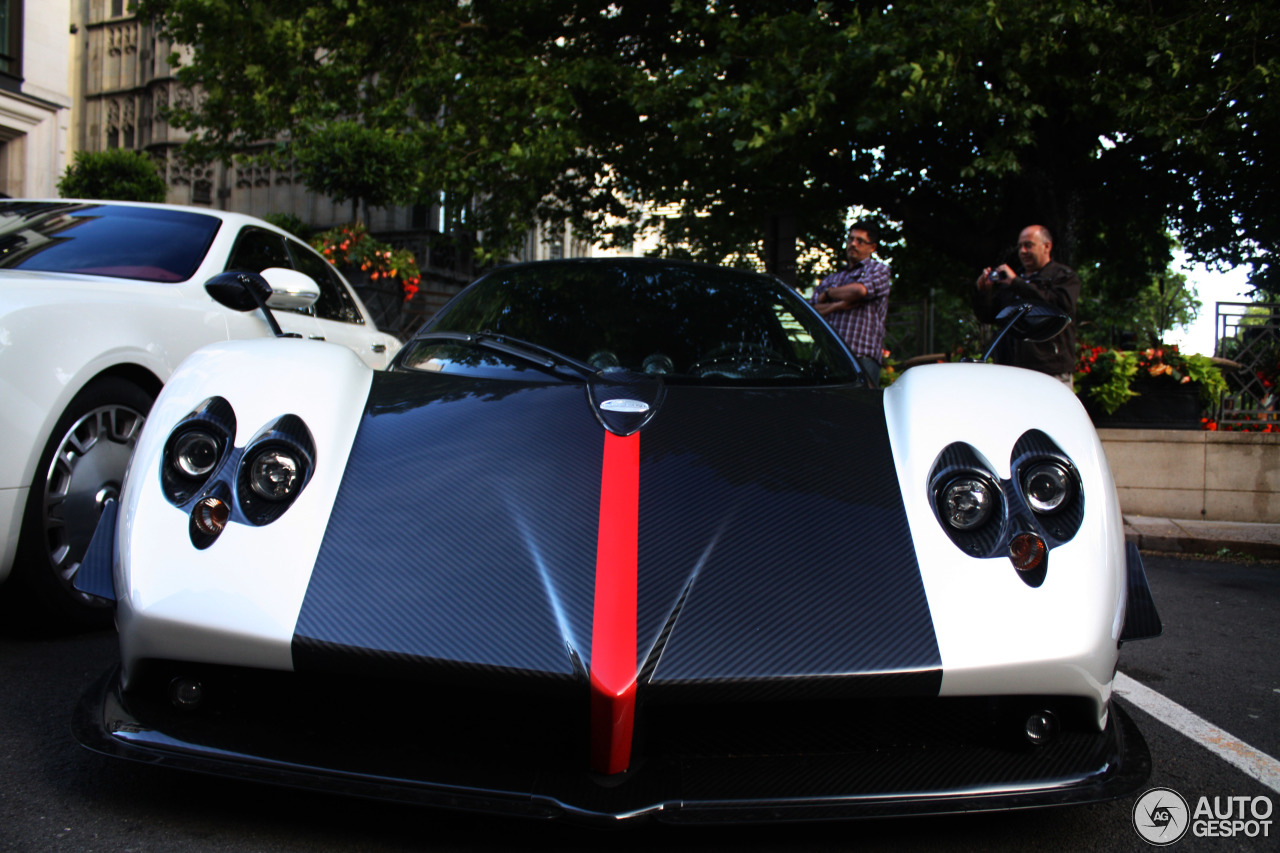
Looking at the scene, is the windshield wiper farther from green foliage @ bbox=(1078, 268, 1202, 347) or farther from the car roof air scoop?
green foliage @ bbox=(1078, 268, 1202, 347)

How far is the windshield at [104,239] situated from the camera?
3.57 meters

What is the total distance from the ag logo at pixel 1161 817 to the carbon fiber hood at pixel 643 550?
633 mm

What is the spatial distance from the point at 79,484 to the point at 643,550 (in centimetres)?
216

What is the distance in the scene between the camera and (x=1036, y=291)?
16.9 feet

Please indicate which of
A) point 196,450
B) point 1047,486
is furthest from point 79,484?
point 1047,486

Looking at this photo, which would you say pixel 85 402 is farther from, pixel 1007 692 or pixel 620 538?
pixel 1007 692

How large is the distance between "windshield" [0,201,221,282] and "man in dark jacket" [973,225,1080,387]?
3974 mm

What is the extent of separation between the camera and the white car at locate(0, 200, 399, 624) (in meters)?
2.75

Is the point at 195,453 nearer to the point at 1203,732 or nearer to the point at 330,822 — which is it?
the point at 330,822

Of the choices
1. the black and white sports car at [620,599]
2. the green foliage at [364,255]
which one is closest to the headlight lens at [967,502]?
the black and white sports car at [620,599]

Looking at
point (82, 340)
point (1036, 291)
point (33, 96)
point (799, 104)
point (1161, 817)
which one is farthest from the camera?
point (33, 96)

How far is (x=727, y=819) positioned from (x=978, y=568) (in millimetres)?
710

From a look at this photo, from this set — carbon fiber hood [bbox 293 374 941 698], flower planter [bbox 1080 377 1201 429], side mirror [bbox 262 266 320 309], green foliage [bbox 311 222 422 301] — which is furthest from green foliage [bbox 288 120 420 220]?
carbon fiber hood [bbox 293 374 941 698]

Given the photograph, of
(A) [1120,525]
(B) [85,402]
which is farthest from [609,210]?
(A) [1120,525]
